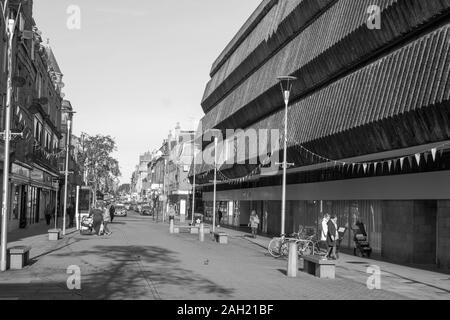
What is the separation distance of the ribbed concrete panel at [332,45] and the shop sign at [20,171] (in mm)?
18001

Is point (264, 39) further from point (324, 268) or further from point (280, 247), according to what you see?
point (324, 268)

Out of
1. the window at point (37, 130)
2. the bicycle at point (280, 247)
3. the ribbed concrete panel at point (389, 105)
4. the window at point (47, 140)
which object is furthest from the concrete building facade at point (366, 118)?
the window at point (47, 140)

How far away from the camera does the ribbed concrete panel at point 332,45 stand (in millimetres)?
24078

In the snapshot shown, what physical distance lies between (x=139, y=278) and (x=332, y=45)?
19796mm

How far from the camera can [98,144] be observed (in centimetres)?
9325

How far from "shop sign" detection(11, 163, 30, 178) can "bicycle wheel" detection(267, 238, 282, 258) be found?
17.2 m

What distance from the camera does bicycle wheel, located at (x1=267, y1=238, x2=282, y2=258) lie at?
1006 inches

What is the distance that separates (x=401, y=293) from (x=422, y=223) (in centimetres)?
985

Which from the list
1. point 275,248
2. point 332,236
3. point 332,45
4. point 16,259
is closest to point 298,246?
point 275,248

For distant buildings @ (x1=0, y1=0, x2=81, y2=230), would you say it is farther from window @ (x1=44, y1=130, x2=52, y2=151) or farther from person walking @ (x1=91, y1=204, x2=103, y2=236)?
person walking @ (x1=91, y1=204, x2=103, y2=236)

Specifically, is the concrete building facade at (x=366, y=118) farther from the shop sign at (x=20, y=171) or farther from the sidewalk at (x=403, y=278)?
the shop sign at (x=20, y=171)

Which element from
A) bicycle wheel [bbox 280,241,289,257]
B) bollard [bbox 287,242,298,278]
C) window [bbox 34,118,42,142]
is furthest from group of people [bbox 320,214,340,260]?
window [bbox 34,118,42,142]
